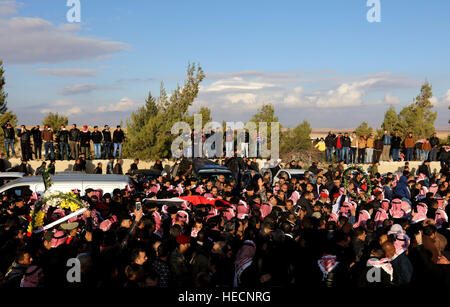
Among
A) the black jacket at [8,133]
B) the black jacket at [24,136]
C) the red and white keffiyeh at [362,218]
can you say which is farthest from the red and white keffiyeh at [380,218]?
the black jacket at [8,133]

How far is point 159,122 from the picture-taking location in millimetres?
21625

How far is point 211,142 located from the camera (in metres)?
22.7

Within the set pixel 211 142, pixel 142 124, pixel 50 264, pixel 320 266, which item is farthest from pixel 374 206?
pixel 142 124

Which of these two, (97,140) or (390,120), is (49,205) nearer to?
(97,140)

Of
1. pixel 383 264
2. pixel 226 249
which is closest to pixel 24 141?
pixel 226 249

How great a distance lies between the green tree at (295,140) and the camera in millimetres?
28516

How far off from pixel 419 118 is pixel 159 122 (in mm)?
22885

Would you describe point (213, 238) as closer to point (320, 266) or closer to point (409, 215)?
point (320, 266)

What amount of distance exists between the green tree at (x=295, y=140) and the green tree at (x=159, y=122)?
7.63 metres

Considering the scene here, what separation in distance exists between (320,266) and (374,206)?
3998mm

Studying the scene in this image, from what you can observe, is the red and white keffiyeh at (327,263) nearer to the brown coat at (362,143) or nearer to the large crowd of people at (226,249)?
the large crowd of people at (226,249)

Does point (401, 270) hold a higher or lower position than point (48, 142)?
lower

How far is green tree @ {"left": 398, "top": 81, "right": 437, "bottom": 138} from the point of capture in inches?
1379
